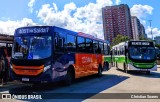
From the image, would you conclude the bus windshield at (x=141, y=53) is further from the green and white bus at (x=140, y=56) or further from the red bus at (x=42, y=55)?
the red bus at (x=42, y=55)

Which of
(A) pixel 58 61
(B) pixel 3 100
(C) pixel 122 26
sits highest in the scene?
(C) pixel 122 26

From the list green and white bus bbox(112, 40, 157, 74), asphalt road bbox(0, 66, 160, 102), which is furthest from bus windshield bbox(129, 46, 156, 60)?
asphalt road bbox(0, 66, 160, 102)

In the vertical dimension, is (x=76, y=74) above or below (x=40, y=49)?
below

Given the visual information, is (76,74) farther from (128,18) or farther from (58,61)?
(128,18)

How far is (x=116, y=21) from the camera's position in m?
104

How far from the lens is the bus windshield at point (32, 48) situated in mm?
12602

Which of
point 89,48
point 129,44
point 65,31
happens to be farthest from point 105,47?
point 65,31

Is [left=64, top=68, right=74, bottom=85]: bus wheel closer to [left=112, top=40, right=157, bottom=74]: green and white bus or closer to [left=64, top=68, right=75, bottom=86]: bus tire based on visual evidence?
[left=64, top=68, right=75, bottom=86]: bus tire

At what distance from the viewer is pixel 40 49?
12625 mm

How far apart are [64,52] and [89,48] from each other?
16.6ft

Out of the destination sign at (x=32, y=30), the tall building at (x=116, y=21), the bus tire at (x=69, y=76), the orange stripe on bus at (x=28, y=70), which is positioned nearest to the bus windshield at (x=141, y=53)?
the bus tire at (x=69, y=76)

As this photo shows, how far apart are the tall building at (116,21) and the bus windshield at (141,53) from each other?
80.6 meters

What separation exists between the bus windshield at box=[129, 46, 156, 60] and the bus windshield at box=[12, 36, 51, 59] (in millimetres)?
11544

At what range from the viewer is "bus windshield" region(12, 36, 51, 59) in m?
12.6
